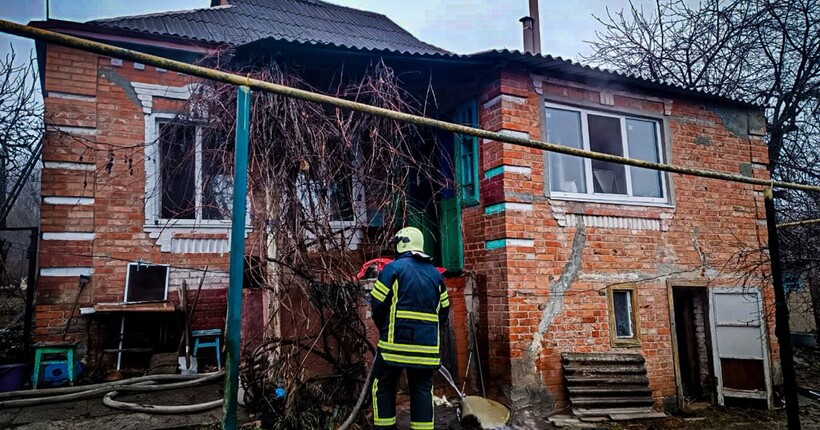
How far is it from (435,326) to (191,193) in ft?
17.7

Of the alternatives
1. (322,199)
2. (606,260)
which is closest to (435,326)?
(322,199)

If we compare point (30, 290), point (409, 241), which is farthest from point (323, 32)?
point (409, 241)

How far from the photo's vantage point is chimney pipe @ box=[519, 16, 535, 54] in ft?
35.3

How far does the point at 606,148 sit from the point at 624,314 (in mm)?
2335

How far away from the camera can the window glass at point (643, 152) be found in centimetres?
723

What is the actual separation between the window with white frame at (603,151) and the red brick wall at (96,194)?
499 centimetres

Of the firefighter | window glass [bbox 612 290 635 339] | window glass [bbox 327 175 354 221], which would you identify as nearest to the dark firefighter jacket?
the firefighter

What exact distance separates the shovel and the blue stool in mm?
3463

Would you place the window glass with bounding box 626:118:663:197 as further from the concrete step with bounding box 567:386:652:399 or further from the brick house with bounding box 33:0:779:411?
the concrete step with bounding box 567:386:652:399

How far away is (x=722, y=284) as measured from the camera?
24.5 ft

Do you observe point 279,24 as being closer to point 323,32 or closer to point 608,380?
point 323,32

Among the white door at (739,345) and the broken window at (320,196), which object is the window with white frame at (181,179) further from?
the white door at (739,345)

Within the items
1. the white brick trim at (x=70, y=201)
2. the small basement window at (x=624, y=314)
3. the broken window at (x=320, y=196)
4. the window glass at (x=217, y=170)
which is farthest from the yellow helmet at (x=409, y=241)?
the white brick trim at (x=70, y=201)

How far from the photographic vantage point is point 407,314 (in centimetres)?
389
